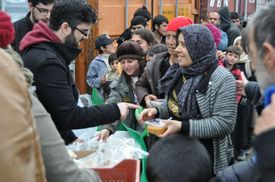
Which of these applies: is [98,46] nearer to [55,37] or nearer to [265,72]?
[55,37]

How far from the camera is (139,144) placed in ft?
12.3

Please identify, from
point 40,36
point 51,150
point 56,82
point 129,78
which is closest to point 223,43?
point 129,78

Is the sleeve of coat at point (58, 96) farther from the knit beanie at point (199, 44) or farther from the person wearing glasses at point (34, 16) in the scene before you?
the person wearing glasses at point (34, 16)

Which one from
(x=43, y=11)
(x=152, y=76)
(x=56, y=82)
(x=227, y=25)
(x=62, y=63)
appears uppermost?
(x=43, y=11)

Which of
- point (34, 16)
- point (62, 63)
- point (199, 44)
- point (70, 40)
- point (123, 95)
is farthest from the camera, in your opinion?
point (34, 16)

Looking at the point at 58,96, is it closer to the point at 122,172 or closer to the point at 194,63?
the point at 122,172

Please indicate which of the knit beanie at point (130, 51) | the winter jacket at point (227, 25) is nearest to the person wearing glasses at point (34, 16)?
the knit beanie at point (130, 51)

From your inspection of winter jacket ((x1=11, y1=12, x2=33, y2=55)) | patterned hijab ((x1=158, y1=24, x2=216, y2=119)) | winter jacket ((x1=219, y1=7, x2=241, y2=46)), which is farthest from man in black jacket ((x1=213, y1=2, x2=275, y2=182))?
winter jacket ((x1=219, y1=7, x2=241, y2=46))

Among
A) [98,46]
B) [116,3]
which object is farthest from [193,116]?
[116,3]

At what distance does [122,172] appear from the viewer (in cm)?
264

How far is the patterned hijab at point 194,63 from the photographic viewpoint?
10.4 ft

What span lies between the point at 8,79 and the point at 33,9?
338 centimetres

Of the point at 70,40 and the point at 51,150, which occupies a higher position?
the point at 70,40

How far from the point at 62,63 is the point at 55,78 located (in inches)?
5.3
